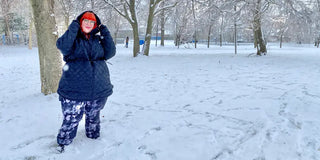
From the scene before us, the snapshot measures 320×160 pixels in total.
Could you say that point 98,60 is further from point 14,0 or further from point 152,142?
point 14,0

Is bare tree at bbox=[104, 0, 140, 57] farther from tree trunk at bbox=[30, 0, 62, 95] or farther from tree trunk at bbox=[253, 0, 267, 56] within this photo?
tree trunk at bbox=[30, 0, 62, 95]

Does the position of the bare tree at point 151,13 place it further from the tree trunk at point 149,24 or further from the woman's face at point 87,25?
the woman's face at point 87,25

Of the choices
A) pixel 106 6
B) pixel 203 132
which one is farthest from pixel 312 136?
pixel 106 6

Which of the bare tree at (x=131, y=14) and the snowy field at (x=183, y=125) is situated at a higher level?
the bare tree at (x=131, y=14)

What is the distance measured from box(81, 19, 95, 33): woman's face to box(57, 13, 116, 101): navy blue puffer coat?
0.20ft

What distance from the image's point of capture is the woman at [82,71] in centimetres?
235

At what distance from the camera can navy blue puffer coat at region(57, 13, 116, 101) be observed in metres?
2.29

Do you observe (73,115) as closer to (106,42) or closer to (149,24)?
(106,42)

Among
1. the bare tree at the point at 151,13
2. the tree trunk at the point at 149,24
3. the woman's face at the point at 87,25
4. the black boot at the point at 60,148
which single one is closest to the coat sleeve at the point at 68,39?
the woman's face at the point at 87,25

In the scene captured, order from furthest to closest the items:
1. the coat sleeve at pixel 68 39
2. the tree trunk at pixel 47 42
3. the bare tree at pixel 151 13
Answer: the bare tree at pixel 151 13 → the tree trunk at pixel 47 42 → the coat sleeve at pixel 68 39

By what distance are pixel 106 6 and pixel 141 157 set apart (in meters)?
12.2

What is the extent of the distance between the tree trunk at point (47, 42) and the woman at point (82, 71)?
252 centimetres

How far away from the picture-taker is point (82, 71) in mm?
2363

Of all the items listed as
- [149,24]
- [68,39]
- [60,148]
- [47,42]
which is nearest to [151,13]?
[149,24]
